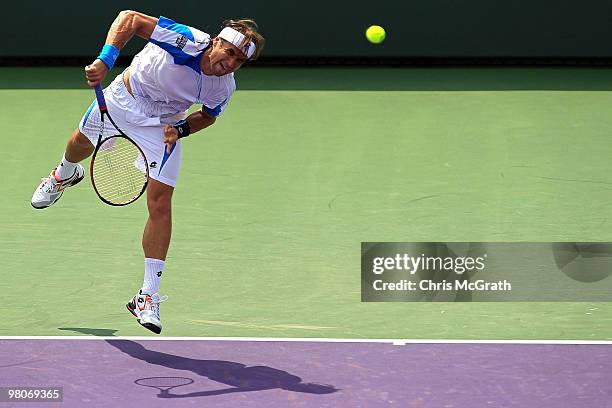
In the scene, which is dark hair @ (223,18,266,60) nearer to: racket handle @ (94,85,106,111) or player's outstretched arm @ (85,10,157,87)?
player's outstretched arm @ (85,10,157,87)

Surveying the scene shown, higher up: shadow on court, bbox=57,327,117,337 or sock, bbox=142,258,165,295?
sock, bbox=142,258,165,295

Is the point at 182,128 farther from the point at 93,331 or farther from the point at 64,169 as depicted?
the point at 93,331

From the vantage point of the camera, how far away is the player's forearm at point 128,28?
7094 millimetres

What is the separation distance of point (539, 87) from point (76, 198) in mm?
4712

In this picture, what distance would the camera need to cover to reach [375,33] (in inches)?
515

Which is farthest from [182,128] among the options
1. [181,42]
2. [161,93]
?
[181,42]

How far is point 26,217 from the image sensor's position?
30.5ft

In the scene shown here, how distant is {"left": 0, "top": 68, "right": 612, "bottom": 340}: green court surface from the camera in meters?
7.70

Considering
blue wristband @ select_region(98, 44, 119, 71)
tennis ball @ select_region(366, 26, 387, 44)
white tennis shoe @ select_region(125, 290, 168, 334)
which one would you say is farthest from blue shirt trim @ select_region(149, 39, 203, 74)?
tennis ball @ select_region(366, 26, 387, 44)

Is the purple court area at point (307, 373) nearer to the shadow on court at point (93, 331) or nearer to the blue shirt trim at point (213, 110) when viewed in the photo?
the shadow on court at point (93, 331)

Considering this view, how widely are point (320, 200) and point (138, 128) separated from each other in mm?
2387

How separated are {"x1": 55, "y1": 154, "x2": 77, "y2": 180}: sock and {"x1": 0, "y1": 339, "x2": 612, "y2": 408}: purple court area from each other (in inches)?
54.2

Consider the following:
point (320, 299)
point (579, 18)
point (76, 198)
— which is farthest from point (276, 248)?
point (579, 18)

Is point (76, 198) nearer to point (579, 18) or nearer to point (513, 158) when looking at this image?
point (513, 158)
